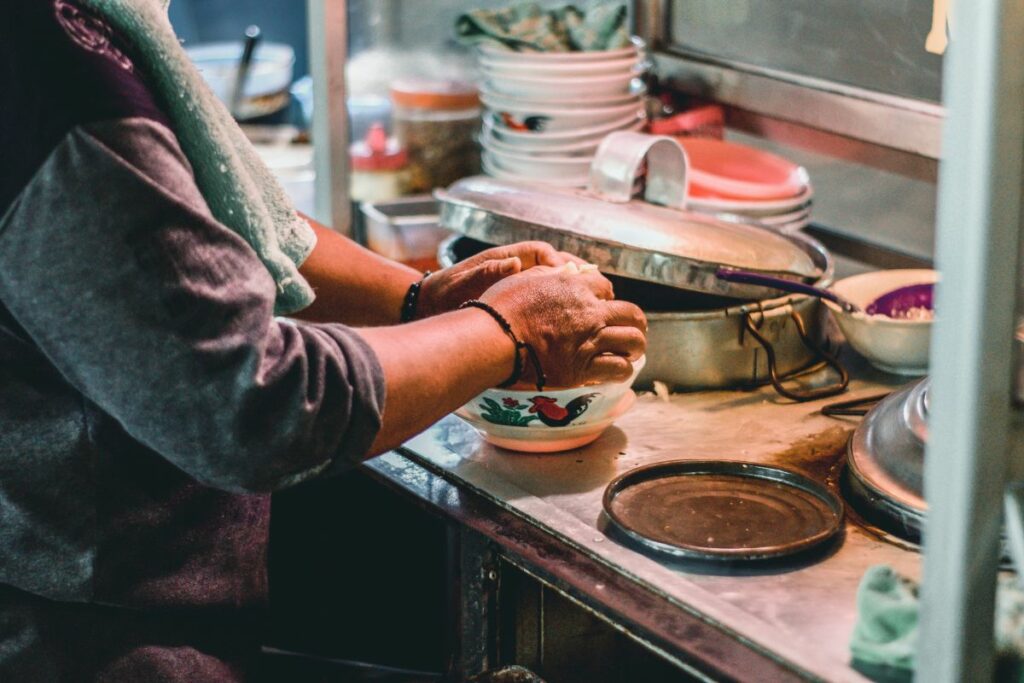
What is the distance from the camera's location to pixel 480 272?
170 cm

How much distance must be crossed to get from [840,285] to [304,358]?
1.12 meters

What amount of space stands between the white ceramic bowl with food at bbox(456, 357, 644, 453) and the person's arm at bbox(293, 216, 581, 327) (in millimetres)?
182

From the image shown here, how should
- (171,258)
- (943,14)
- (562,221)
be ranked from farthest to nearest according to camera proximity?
(562,221)
(943,14)
(171,258)

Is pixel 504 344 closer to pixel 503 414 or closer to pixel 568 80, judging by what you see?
pixel 503 414

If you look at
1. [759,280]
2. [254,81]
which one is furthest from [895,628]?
[254,81]

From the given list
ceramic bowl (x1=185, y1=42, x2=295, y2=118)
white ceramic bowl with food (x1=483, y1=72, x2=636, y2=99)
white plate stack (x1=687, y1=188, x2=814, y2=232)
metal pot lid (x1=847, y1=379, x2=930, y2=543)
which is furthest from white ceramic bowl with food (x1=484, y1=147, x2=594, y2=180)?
ceramic bowl (x1=185, y1=42, x2=295, y2=118)

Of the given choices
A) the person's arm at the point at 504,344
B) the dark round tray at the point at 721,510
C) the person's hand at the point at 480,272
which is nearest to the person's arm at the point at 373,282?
the person's hand at the point at 480,272

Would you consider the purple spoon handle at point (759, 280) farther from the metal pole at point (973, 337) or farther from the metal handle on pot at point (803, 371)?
the metal pole at point (973, 337)

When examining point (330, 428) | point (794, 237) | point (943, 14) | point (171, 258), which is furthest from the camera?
point (794, 237)

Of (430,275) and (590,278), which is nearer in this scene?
(590,278)

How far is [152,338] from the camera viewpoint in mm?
1102

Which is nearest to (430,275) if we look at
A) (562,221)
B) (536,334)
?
(562,221)

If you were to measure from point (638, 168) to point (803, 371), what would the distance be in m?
0.41

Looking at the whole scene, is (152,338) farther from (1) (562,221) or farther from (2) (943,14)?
(2) (943,14)
